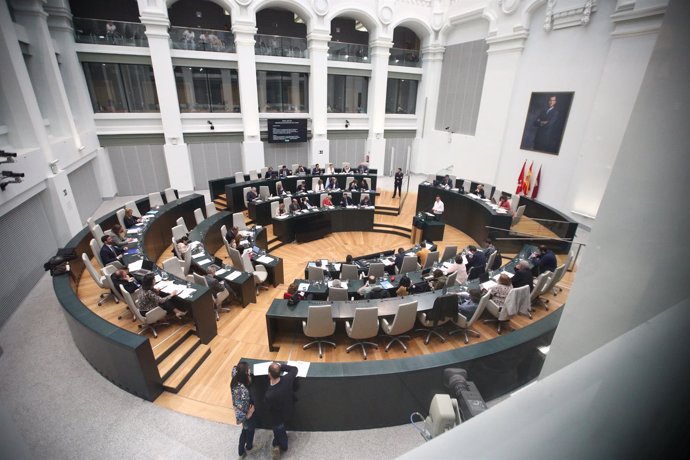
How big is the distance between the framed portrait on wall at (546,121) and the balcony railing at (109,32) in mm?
15916

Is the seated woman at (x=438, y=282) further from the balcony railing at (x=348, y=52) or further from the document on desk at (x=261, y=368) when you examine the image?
the balcony railing at (x=348, y=52)

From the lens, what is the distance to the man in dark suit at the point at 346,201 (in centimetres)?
1238

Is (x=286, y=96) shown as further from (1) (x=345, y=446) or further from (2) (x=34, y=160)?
(1) (x=345, y=446)

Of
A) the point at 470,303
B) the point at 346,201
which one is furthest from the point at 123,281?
the point at 346,201

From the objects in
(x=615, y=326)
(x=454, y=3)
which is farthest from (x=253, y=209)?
(x=454, y=3)

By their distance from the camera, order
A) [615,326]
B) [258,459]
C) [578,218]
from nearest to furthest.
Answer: [615,326], [258,459], [578,218]

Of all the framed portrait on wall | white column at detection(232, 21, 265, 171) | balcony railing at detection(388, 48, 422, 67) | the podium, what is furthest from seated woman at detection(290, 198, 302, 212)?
balcony railing at detection(388, 48, 422, 67)

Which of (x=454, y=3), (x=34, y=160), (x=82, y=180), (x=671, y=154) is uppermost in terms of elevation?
(x=454, y=3)

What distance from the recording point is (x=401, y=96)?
19484mm

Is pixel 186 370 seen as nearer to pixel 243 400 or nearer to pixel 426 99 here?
pixel 243 400

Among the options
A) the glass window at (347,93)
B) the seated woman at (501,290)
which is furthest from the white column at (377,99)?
the seated woman at (501,290)

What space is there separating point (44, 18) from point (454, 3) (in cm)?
1705

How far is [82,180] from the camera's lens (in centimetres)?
1216

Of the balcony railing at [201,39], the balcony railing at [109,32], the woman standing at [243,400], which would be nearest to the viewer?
the woman standing at [243,400]
